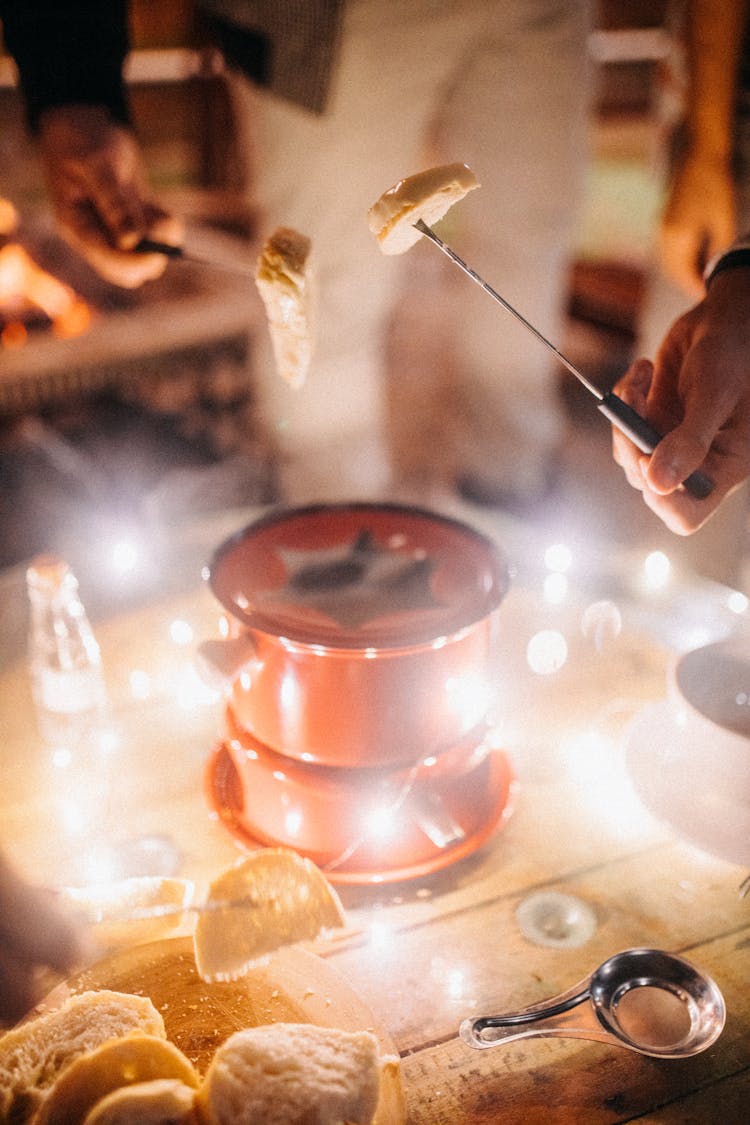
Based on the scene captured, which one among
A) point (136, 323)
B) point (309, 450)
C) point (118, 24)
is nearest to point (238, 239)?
point (136, 323)

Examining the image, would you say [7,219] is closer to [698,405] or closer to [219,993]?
[698,405]

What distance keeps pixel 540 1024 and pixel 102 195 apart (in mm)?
1566

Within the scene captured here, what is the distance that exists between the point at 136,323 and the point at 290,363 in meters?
2.09

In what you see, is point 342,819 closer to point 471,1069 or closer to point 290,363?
point 471,1069

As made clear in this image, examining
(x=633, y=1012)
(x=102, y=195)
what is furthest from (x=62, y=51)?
(x=633, y=1012)

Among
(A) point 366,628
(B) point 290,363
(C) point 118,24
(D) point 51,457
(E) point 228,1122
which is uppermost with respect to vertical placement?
(C) point 118,24

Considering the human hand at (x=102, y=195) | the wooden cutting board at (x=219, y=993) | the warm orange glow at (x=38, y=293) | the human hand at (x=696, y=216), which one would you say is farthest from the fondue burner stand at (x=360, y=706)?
the warm orange glow at (x=38, y=293)

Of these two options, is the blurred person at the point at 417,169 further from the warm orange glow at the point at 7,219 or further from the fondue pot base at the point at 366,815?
the fondue pot base at the point at 366,815

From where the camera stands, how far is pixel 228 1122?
75 centimetres

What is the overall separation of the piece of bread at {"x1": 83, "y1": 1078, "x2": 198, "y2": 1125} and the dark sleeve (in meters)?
1.83

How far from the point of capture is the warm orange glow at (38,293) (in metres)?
3.28

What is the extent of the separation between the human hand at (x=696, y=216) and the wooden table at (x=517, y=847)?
0.93m

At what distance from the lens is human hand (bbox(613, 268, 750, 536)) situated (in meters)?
1.13

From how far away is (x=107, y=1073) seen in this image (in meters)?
0.77
